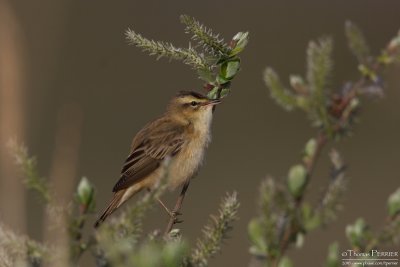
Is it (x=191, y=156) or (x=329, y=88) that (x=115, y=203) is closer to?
(x=191, y=156)

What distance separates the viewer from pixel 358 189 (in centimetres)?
1220

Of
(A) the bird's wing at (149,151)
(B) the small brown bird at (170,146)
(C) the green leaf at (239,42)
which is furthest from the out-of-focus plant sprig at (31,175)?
(A) the bird's wing at (149,151)

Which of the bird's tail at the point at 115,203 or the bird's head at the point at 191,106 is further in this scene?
the bird's head at the point at 191,106

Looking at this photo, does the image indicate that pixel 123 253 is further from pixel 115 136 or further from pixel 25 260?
pixel 115 136

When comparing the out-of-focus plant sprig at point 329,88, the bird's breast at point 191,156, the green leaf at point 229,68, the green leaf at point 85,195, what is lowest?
the green leaf at point 85,195

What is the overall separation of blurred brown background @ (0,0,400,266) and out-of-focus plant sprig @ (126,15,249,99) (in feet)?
19.1

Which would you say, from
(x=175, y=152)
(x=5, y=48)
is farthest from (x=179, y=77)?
(x=5, y=48)

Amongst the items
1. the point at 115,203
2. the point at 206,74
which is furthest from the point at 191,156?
the point at 206,74

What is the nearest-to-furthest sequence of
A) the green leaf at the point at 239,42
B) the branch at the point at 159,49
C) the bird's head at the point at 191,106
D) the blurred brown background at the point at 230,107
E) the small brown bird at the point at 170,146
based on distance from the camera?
1. the branch at the point at 159,49
2. the green leaf at the point at 239,42
3. the small brown bird at the point at 170,146
4. the bird's head at the point at 191,106
5. the blurred brown background at the point at 230,107

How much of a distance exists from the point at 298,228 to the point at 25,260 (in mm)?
528

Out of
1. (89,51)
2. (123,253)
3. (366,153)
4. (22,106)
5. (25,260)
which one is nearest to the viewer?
(123,253)

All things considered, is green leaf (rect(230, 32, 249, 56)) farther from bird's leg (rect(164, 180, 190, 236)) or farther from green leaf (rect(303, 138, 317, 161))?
green leaf (rect(303, 138, 317, 161))

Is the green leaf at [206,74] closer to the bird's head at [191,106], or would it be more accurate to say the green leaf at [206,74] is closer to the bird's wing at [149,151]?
the bird's wing at [149,151]

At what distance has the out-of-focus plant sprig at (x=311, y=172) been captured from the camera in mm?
1310
